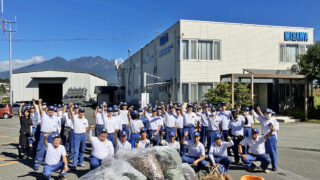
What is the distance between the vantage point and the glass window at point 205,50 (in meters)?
20.3

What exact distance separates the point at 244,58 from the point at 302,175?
15.0m

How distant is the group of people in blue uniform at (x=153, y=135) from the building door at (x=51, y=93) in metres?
47.4

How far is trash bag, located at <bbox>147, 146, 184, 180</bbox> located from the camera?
5809 millimetres

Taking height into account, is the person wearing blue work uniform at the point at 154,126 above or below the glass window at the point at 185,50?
below

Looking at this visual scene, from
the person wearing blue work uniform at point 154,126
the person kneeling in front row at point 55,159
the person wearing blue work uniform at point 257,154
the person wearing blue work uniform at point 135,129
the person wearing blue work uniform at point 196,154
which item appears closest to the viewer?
the person kneeling in front row at point 55,159

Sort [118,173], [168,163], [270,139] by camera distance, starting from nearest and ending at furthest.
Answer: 1. [118,173]
2. [168,163]
3. [270,139]

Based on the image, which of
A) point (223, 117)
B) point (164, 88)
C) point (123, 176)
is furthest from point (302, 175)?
point (164, 88)

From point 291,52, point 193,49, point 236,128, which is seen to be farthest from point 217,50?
point 236,128

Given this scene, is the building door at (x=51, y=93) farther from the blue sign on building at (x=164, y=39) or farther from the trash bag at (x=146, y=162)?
the trash bag at (x=146, y=162)

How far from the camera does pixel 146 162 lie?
554cm

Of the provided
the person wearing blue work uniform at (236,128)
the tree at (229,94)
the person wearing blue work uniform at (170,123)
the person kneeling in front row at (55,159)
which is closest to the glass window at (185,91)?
the tree at (229,94)

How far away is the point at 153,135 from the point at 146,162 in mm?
4167

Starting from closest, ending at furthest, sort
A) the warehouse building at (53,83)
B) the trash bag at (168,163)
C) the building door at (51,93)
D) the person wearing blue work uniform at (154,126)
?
1. the trash bag at (168,163)
2. the person wearing blue work uniform at (154,126)
3. the warehouse building at (53,83)
4. the building door at (51,93)

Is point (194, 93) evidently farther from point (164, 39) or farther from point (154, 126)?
point (154, 126)
